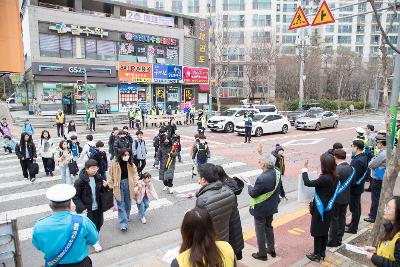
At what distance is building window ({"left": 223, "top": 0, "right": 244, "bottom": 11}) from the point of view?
183ft

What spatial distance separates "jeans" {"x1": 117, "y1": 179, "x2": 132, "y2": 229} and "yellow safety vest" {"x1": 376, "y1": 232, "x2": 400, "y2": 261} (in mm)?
4793

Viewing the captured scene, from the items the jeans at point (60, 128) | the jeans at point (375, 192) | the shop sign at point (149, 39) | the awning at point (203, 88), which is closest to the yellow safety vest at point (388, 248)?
the jeans at point (375, 192)

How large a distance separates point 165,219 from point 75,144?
4034 millimetres

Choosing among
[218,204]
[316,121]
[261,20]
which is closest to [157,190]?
[218,204]

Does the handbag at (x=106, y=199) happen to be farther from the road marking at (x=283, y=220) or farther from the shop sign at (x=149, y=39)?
the shop sign at (x=149, y=39)

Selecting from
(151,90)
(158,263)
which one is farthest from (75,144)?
(151,90)

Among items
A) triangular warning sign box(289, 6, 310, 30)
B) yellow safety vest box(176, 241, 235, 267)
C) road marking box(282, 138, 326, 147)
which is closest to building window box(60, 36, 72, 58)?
road marking box(282, 138, 326, 147)

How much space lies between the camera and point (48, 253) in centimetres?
329

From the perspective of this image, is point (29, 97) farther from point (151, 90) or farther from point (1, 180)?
point (1, 180)

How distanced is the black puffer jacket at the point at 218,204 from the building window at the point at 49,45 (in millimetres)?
28586

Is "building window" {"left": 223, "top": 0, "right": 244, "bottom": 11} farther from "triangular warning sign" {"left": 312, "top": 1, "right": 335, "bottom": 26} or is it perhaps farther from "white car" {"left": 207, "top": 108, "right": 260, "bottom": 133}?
"triangular warning sign" {"left": 312, "top": 1, "right": 335, "bottom": 26}

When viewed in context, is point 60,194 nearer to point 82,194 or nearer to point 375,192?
→ point 82,194

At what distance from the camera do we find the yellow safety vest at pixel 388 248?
3.25m

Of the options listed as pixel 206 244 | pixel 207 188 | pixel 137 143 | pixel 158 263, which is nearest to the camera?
pixel 206 244
